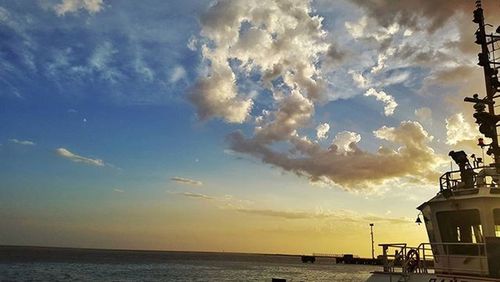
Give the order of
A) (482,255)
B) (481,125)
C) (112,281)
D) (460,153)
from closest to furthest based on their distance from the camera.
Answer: (482,255) < (460,153) < (481,125) < (112,281)

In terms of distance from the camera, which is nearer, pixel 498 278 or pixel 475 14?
pixel 498 278

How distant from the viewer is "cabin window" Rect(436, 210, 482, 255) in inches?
661

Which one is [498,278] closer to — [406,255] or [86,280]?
[406,255]

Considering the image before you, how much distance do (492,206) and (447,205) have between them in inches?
67.2

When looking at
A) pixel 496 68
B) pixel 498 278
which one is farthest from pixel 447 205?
pixel 496 68

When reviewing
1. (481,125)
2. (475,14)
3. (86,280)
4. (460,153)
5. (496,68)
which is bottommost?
(86,280)

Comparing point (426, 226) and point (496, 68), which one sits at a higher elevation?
point (496, 68)

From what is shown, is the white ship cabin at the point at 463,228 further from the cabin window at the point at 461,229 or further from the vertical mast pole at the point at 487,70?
the vertical mast pole at the point at 487,70

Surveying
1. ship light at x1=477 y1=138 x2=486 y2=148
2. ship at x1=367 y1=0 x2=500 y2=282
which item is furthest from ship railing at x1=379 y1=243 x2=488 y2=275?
ship light at x1=477 y1=138 x2=486 y2=148

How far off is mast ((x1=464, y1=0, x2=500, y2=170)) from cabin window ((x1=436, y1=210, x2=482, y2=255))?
428 centimetres

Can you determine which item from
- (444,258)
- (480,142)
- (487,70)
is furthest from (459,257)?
(487,70)

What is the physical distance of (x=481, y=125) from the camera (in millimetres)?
20562

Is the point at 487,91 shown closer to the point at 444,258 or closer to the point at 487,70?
the point at 487,70

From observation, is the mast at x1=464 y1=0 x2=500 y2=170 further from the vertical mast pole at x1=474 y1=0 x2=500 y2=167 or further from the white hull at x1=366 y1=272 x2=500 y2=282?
the white hull at x1=366 y1=272 x2=500 y2=282
